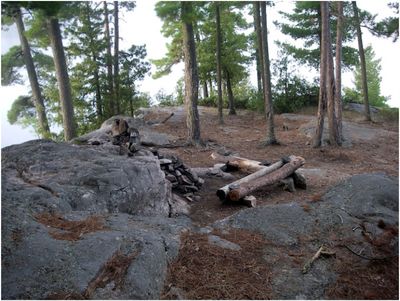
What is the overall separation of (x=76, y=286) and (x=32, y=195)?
2077 mm

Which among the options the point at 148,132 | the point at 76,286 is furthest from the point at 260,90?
the point at 76,286

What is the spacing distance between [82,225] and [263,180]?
182 inches

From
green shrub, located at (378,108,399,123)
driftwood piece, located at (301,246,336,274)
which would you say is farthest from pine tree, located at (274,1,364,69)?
driftwood piece, located at (301,246,336,274)

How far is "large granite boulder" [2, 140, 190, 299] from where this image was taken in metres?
3.73

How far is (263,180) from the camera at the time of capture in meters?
8.24

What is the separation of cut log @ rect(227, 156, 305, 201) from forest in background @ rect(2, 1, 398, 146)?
180 inches

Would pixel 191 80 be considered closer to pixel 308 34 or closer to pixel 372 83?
pixel 308 34

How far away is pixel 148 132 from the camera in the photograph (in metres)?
16.0

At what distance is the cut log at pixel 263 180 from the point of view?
24.7 feet

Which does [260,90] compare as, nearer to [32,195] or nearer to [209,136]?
[209,136]

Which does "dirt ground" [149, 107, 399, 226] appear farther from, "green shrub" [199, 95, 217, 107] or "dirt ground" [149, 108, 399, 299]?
"green shrub" [199, 95, 217, 107]

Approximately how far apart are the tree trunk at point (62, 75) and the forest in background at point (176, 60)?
32 millimetres

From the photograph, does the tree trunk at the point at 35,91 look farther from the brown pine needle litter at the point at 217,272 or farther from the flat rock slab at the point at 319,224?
the brown pine needle litter at the point at 217,272

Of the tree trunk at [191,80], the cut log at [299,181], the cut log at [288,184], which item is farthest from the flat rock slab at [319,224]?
the tree trunk at [191,80]
